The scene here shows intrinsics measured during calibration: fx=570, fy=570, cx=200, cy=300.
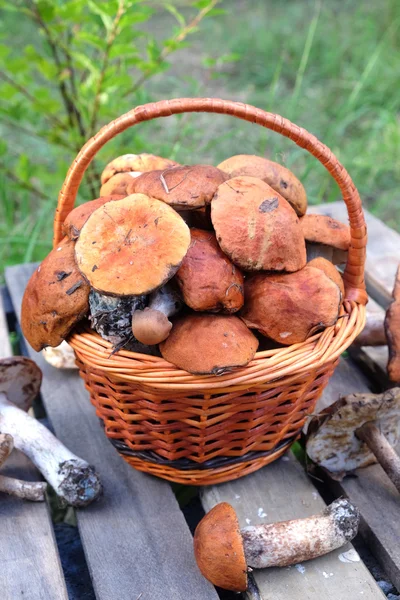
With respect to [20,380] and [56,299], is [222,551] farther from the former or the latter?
[20,380]

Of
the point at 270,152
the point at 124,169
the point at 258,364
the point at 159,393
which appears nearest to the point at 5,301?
the point at 124,169

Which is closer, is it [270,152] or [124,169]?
[124,169]

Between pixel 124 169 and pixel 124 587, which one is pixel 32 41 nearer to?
pixel 124 169

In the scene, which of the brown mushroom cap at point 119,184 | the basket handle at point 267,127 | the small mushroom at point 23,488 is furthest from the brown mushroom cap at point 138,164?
the small mushroom at point 23,488

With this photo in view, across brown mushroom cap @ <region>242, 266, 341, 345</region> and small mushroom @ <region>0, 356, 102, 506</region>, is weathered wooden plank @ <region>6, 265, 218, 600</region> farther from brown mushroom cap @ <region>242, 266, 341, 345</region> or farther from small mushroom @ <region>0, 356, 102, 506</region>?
brown mushroom cap @ <region>242, 266, 341, 345</region>

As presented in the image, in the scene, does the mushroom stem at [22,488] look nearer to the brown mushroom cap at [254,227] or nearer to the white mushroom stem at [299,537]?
the white mushroom stem at [299,537]

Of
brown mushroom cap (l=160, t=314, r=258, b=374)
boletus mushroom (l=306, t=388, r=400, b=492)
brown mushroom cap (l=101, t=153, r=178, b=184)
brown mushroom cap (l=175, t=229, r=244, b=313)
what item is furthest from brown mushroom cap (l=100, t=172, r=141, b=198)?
boletus mushroom (l=306, t=388, r=400, b=492)
